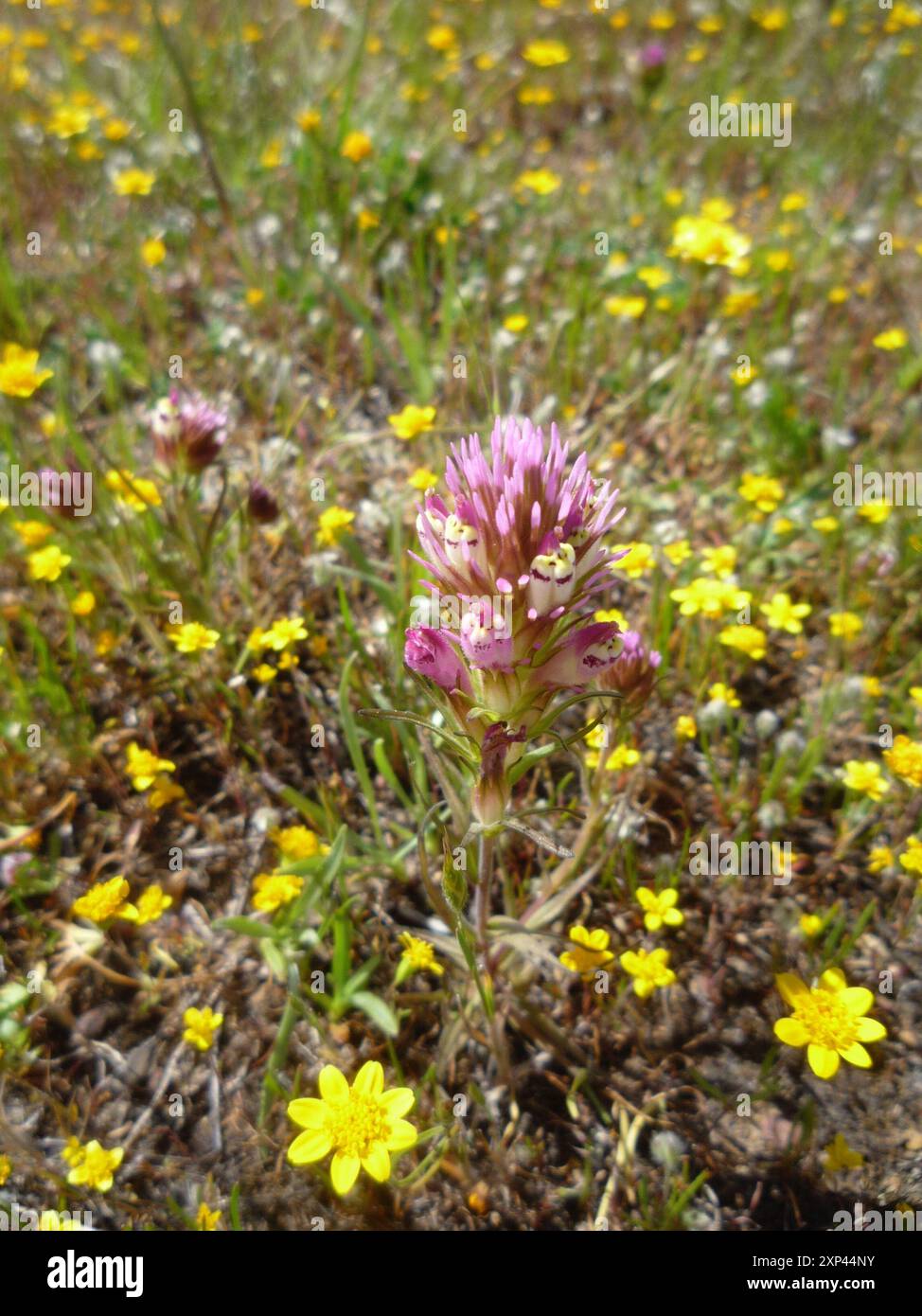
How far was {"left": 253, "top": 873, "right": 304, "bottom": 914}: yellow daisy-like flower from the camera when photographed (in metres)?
2.11

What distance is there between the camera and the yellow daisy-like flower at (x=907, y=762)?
2.26 metres

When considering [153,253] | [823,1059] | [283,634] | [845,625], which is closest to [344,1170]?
[823,1059]

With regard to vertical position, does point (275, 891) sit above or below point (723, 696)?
below

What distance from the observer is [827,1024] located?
1864 millimetres

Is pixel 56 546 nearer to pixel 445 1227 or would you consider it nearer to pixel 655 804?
pixel 655 804

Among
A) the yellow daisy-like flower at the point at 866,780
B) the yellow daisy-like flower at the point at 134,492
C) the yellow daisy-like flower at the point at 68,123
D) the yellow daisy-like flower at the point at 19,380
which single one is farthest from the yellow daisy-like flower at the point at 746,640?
the yellow daisy-like flower at the point at 68,123

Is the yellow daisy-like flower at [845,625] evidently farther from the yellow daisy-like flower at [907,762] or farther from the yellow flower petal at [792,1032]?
the yellow flower petal at [792,1032]

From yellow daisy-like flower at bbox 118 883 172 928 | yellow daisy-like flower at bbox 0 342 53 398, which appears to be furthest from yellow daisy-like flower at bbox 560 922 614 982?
yellow daisy-like flower at bbox 0 342 53 398

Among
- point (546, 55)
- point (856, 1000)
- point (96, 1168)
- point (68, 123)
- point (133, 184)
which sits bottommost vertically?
Answer: point (96, 1168)

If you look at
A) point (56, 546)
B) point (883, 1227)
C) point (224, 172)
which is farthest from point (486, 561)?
point (224, 172)

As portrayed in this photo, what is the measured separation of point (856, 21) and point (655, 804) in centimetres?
588

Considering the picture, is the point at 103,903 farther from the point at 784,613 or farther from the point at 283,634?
the point at 784,613

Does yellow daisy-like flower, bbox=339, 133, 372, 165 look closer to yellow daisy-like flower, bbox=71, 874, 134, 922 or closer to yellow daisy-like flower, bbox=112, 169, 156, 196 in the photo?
yellow daisy-like flower, bbox=112, 169, 156, 196

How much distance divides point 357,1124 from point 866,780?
5.25 feet
